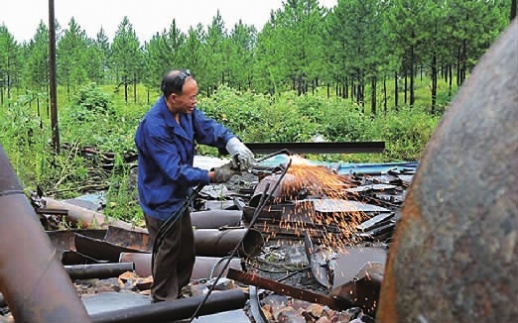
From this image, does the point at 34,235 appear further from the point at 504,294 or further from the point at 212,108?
the point at 212,108

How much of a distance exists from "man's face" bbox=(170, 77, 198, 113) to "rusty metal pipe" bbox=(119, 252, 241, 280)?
1.68m

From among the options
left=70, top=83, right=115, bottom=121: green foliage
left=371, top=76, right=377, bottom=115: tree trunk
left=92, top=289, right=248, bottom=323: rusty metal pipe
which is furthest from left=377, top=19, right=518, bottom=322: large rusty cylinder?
left=371, top=76, right=377, bottom=115: tree trunk

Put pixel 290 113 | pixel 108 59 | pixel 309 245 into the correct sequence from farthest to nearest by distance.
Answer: pixel 108 59, pixel 290 113, pixel 309 245

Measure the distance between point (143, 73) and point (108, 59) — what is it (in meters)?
5.43

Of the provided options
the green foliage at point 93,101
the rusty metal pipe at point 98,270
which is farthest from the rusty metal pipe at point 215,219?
the green foliage at point 93,101

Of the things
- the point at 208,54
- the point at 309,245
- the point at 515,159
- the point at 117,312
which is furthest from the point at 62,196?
the point at 208,54

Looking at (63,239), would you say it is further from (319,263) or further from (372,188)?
(372,188)

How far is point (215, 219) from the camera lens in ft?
23.7

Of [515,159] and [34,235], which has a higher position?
[515,159]

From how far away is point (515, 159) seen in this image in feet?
3.27

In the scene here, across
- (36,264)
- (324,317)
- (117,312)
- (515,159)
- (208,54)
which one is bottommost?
(324,317)

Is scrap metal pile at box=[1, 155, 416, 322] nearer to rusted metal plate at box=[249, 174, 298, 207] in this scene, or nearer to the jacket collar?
rusted metal plate at box=[249, 174, 298, 207]

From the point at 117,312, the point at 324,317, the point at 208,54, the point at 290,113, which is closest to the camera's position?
the point at 117,312

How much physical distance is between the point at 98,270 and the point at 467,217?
15.7 feet
